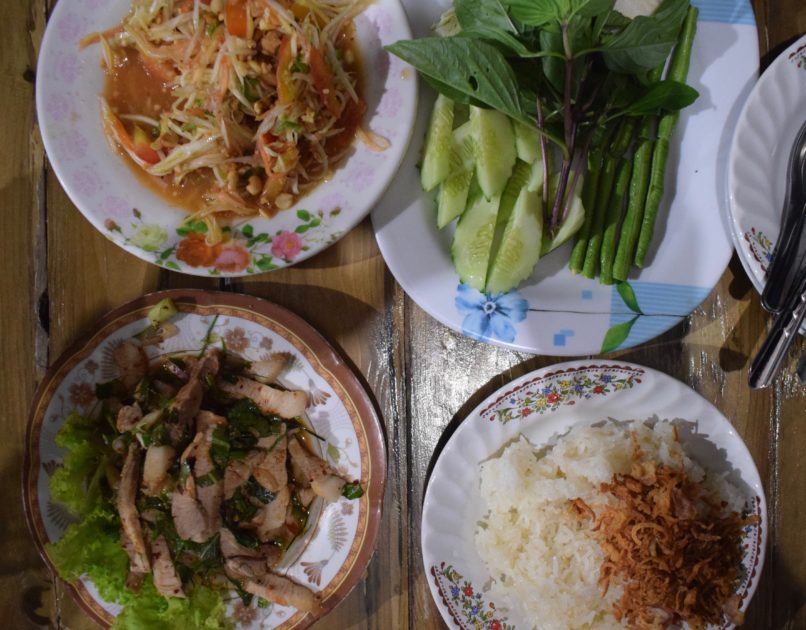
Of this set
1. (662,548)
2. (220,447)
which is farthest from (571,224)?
(220,447)

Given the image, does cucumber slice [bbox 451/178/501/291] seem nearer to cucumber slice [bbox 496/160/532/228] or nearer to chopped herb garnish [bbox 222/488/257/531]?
cucumber slice [bbox 496/160/532/228]

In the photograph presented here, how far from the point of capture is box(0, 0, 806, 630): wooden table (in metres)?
2.24

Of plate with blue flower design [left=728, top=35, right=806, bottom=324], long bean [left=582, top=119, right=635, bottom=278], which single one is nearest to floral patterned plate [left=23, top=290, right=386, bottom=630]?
long bean [left=582, top=119, right=635, bottom=278]

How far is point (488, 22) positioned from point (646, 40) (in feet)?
1.47

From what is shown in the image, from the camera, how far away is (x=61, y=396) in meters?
2.18

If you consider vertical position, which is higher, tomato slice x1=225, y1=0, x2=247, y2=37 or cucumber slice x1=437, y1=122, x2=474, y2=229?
tomato slice x1=225, y1=0, x2=247, y2=37

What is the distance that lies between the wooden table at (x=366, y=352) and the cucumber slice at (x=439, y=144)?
0.35 metres

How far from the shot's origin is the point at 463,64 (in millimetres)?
1804

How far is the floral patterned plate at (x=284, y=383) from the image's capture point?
7.13 feet

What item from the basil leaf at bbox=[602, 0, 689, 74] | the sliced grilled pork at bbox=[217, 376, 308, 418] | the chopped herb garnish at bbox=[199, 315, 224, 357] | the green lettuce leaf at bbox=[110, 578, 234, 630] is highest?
the basil leaf at bbox=[602, 0, 689, 74]

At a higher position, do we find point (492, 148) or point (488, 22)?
point (488, 22)

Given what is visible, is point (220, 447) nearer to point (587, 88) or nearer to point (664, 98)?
point (587, 88)

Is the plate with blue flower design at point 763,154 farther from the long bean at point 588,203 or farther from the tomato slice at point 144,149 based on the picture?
the tomato slice at point 144,149

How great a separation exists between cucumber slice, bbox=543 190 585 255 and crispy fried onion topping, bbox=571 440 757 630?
78 centimetres
